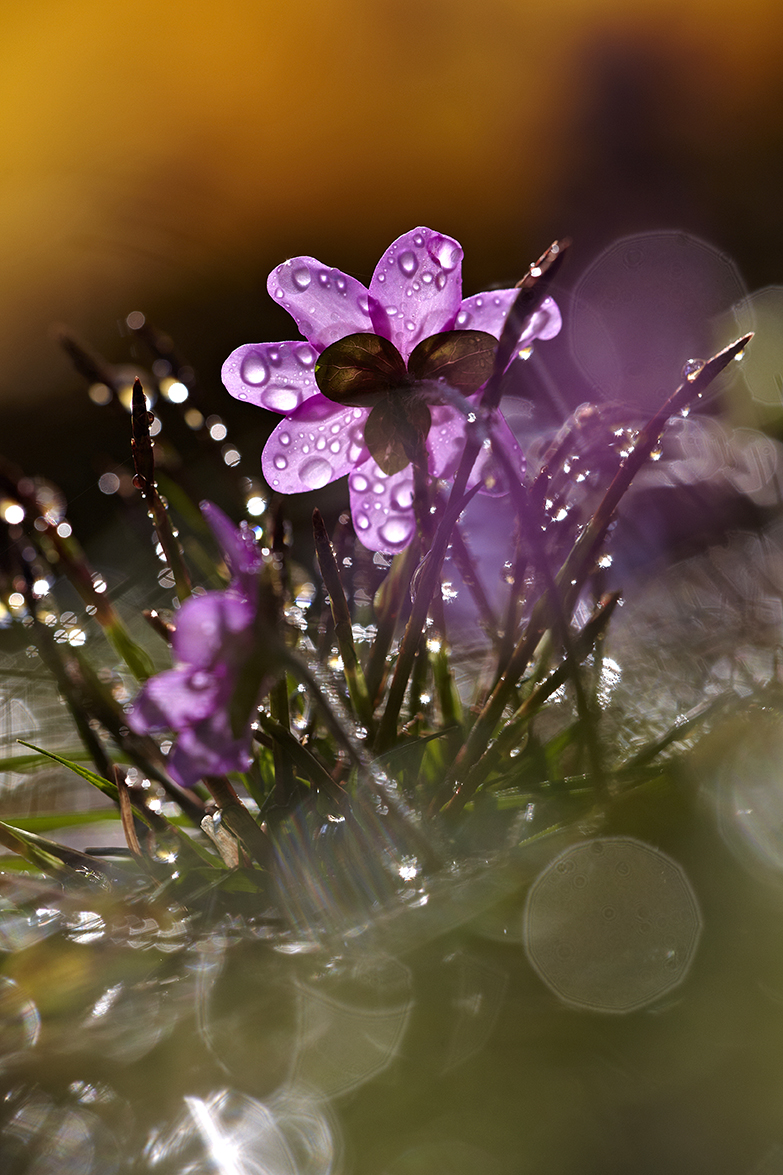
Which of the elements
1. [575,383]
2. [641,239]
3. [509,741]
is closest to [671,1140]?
[509,741]

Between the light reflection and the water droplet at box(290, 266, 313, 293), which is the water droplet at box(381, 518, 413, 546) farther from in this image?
the light reflection

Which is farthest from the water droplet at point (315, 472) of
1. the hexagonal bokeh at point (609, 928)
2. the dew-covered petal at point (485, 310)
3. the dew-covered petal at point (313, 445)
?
the hexagonal bokeh at point (609, 928)

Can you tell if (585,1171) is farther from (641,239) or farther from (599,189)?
(599,189)

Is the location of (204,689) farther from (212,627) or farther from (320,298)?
(320,298)

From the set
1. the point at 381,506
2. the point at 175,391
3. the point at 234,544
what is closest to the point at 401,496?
the point at 381,506

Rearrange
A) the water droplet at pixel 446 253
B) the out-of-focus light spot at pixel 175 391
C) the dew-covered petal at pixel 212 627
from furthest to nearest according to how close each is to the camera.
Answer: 1. the out-of-focus light spot at pixel 175 391
2. the water droplet at pixel 446 253
3. the dew-covered petal at pixel 212 627

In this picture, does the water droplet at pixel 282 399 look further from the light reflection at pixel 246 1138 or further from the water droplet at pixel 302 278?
the light reflection at pixel 246 1138
